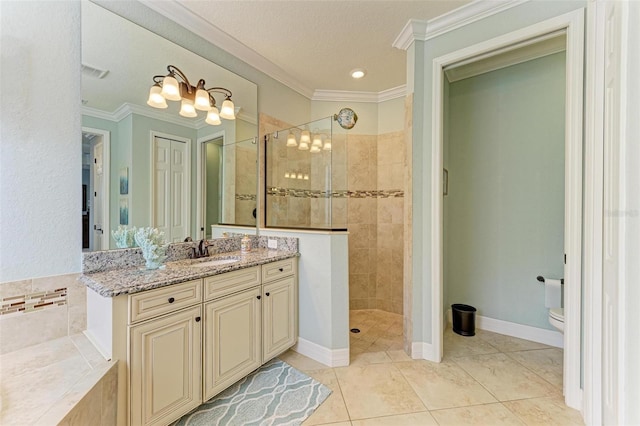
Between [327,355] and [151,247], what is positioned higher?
[151,247]

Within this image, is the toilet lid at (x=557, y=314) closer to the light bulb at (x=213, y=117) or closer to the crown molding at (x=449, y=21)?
the crown molding at (x=449, y=21)

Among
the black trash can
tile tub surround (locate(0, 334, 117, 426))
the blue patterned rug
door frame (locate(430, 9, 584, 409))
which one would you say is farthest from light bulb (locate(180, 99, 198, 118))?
the black trash can

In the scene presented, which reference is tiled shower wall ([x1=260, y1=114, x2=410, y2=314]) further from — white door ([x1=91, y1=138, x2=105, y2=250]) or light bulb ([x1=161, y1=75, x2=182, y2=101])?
white door ([x1=91, y1=138, x2=105, y2=250])

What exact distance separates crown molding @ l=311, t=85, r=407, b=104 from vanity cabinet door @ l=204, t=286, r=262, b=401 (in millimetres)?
2471

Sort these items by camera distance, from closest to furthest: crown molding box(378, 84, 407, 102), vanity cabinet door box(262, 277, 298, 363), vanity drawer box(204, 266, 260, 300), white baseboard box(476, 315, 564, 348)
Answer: vanity drawer box(204, 266, 260, 300) < vanity cabinet door box(262, 277, 298, 363) < white baseboard box(476, 315, 564, 348) < crown molding box(378, 84, 407, 102)

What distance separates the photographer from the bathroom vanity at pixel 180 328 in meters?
1.24

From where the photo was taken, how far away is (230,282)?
1691mm

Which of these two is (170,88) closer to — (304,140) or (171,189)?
(171,189)

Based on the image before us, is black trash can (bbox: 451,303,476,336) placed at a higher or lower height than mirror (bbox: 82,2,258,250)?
lower

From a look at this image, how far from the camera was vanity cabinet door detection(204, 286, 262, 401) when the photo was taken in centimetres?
157

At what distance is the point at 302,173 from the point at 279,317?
1473mm

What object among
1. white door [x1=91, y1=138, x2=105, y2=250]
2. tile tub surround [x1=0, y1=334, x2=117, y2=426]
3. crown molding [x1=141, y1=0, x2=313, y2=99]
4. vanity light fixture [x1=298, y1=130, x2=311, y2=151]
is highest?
crown molding [x1=141, y1=0, x2=313, y2=99]

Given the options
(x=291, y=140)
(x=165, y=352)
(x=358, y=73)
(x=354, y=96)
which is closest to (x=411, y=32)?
(x=358, y=73)

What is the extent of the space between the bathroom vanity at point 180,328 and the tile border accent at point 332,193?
0.92m
